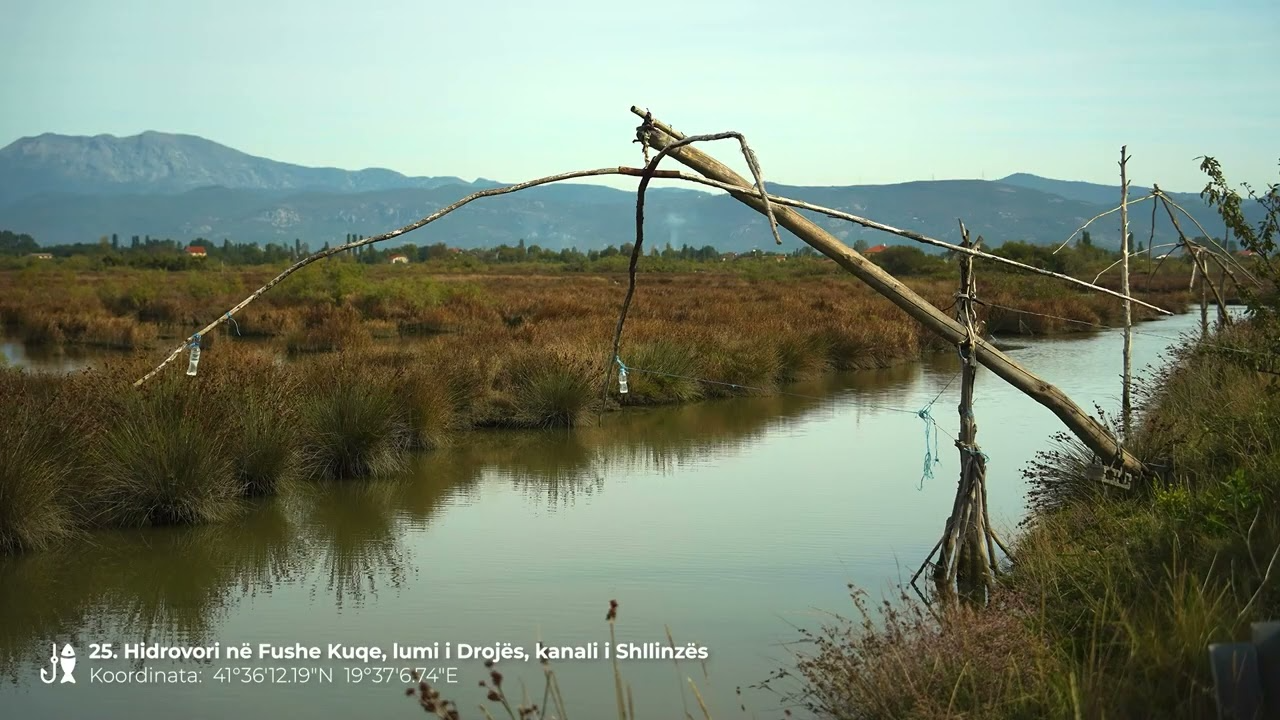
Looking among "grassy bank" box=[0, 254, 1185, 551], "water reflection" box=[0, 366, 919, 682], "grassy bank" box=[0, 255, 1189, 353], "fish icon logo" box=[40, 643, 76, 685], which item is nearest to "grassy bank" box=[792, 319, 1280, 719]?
"grassy bank" box=[0, 254, 1185, 551]

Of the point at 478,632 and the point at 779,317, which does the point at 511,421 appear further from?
the point at 779,317

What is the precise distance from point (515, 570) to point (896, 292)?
3.41 metres

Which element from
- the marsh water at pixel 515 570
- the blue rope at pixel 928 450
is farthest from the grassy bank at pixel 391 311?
the blue rope at pixel 928 450

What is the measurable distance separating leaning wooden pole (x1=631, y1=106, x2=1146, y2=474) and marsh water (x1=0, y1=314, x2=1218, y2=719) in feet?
5.42

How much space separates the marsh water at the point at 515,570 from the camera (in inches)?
217

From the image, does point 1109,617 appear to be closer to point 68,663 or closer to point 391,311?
point 68,663

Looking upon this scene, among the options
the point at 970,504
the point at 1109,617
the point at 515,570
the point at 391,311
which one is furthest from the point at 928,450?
the point at 391,311

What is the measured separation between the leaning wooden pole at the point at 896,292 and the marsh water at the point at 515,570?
5.42ft

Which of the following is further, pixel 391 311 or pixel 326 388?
pixel 391 311

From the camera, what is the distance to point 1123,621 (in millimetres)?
3891

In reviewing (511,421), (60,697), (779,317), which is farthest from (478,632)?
Answer: (779,317)

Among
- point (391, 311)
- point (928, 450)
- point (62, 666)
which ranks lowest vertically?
point (62, 666)

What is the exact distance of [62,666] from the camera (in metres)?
5.70

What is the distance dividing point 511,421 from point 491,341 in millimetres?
2891
